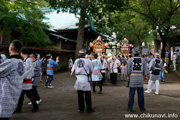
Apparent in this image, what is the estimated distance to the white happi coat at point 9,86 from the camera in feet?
10.4

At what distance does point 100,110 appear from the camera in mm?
5363

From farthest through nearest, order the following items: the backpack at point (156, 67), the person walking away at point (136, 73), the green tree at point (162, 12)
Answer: the green tree at point (162, 12), the backpack at point (156, 67), the person walking away at point (136, 73)

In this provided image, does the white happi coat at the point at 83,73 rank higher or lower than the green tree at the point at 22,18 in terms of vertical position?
lower

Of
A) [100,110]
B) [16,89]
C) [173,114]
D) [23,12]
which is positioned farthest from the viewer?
[23,12]

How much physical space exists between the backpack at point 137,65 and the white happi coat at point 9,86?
381cm

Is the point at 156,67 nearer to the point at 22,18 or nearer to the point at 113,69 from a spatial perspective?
the point at 113,69

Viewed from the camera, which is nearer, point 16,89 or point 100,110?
point 16,89

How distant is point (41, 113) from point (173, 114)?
4.08 metres

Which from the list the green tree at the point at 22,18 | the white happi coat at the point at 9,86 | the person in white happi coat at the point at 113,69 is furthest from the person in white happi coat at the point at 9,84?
the person in white happi coat at the point at 113,69

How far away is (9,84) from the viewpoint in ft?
10.7

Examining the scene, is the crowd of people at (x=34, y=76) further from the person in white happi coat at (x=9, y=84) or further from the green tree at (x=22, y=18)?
the green tree at (x=22, y=18)

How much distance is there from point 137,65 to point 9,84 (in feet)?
13.4

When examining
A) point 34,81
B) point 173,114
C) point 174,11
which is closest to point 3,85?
point 34,81

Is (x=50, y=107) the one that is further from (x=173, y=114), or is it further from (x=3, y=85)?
(x=173, y=114)
